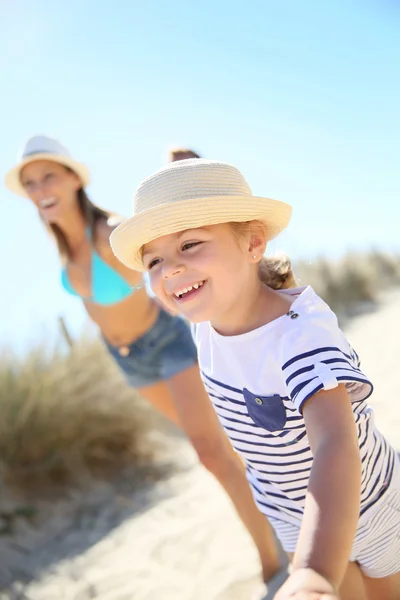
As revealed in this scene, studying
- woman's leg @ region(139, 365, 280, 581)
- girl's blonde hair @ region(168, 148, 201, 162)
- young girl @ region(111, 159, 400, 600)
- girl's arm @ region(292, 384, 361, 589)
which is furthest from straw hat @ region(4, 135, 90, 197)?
girl's arm @ region(292, 384, 361, 589)

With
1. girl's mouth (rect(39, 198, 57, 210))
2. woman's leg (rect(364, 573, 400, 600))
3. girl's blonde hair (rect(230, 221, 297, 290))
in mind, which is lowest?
woman's leg (rect(364, 573, 400, 600))

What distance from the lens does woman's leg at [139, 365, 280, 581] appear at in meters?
2.57

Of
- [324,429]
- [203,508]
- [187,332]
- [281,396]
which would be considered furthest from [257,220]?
[203,508]

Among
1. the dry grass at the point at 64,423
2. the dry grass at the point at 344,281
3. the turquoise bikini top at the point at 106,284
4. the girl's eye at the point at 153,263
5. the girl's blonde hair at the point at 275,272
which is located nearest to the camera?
the girl's eye at the point at 153,263

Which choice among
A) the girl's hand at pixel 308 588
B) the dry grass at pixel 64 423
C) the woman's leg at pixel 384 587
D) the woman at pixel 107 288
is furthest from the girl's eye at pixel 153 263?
the dry grass at pixel 64 423

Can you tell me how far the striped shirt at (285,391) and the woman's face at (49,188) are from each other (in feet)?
5.05

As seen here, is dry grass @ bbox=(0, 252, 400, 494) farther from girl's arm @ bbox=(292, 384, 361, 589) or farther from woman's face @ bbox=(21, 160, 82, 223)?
Result: girl's arm @ bbox=(292, 384, 361, 589)

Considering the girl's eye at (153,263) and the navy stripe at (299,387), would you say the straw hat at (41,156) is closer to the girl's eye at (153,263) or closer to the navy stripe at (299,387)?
the girl's eye at (153,263)

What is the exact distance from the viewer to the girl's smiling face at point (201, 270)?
159 cm

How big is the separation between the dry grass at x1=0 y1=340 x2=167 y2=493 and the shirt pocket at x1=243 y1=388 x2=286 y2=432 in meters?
3.73

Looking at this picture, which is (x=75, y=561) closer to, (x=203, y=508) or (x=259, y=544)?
(x=203, y=508)

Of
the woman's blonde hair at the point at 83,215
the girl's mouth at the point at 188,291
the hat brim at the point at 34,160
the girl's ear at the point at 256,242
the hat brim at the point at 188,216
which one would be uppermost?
the hat brim at the point at 34,160

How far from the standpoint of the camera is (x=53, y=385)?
5.32 m

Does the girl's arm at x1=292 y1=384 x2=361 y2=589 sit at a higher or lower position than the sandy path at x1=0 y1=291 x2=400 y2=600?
higher
